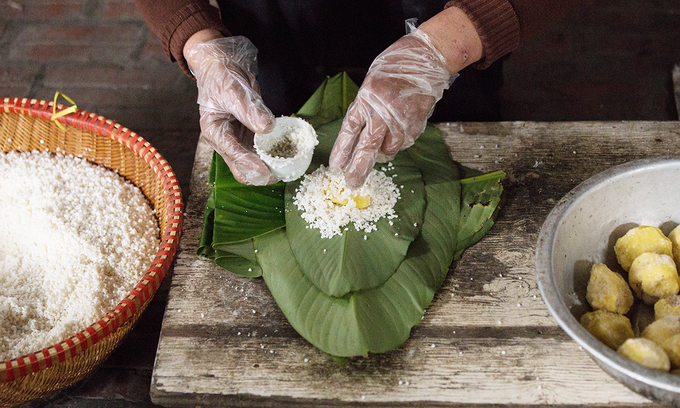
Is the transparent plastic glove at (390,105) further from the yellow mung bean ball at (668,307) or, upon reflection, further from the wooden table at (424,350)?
the yellow mung bean ball at (668,307)

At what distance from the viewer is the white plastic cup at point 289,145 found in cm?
129

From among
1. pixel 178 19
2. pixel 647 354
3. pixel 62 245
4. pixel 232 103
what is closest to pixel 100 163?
pixel 62 245

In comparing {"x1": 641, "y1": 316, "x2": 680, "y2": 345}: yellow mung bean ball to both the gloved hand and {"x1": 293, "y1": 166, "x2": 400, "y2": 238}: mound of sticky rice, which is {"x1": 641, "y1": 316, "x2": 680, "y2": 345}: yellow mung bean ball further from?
the gloved hand

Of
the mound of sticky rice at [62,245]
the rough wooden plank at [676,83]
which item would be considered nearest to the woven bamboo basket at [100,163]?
the mound of sticky rice at [62,245]

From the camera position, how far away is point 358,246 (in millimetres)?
1311

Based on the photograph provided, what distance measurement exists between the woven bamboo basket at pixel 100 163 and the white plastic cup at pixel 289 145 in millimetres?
313

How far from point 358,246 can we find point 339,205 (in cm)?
14

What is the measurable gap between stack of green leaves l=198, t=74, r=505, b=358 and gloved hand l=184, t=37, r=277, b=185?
Result: 0.10 meters

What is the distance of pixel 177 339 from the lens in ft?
4.18

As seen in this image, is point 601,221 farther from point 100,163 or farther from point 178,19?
point 100,163

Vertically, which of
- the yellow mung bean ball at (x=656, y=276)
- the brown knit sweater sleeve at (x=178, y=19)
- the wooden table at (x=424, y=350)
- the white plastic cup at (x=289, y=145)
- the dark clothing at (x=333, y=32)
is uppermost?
the brown knit sweater sleeve at (x=178, y=19)

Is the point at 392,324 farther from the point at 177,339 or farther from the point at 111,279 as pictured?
the point at 111,279

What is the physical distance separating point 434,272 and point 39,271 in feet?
3.78

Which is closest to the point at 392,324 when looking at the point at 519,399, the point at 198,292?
the point at 519,399
